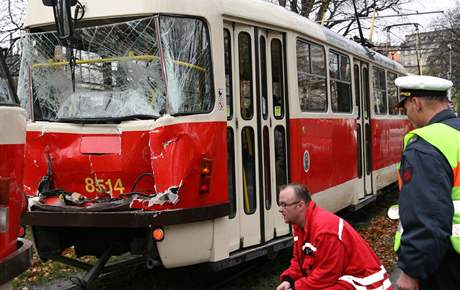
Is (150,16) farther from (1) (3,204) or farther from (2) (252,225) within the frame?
(1) (3,204)

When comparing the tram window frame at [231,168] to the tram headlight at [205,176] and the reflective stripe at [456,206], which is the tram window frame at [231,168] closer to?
the tram headlight at [205,176]

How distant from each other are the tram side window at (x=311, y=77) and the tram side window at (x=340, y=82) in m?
0.37

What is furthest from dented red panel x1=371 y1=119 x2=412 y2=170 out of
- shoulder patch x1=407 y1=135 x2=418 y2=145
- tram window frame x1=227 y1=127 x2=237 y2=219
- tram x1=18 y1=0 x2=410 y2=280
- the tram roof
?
shoulder patch x1=407 y1=135 x2=418 y2=145

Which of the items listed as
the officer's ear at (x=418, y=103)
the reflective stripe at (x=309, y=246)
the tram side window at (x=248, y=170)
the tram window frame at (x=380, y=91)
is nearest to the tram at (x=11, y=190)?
the reflective stripe at (x=309, y=246)

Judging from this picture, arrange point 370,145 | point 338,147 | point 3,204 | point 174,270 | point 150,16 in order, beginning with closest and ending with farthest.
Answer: point 3,204 → point 150,16 → point 174,270 → point 338,147 → point 370,145

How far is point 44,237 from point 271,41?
3169 millimetres

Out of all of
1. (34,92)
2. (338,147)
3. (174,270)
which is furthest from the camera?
(338,147)

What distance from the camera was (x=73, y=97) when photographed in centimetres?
571

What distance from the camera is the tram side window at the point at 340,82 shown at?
8625 mm

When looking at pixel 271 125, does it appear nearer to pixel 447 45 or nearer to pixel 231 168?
pixel 231 168

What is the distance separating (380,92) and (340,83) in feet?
10.1

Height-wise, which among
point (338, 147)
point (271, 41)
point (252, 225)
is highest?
point (271, 41)

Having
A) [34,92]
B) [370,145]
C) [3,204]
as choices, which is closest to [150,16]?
[34,92]

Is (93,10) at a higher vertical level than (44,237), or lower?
higher
